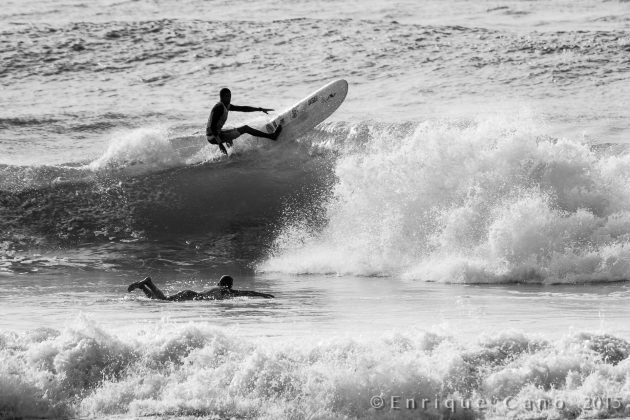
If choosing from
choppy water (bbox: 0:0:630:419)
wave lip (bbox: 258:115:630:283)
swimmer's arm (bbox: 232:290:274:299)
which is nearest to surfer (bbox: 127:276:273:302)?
swimmer's arm (bbox: 232:290:274:299)

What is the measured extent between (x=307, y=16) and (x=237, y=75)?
464cm

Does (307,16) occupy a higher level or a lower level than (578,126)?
higher

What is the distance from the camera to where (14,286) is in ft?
37.8

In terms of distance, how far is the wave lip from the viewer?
11.7 metres

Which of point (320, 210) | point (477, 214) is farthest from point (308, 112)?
point (477, 214)

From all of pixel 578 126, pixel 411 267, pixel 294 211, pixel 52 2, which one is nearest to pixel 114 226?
pixel 294 211

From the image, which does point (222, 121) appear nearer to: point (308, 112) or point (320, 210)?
point (308, 112)

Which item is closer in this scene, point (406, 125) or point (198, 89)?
point (406, 125)

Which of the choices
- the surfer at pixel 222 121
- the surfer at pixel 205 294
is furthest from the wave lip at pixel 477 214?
the surfer at pixel 205 294

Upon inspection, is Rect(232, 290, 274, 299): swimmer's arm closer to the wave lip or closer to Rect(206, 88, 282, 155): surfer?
the wave lip

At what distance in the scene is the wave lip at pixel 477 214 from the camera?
38.4 ft

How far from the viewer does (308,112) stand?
1488cm

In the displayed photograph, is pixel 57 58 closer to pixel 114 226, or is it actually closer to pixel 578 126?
pixel 114 226

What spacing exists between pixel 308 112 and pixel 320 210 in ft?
4.89
